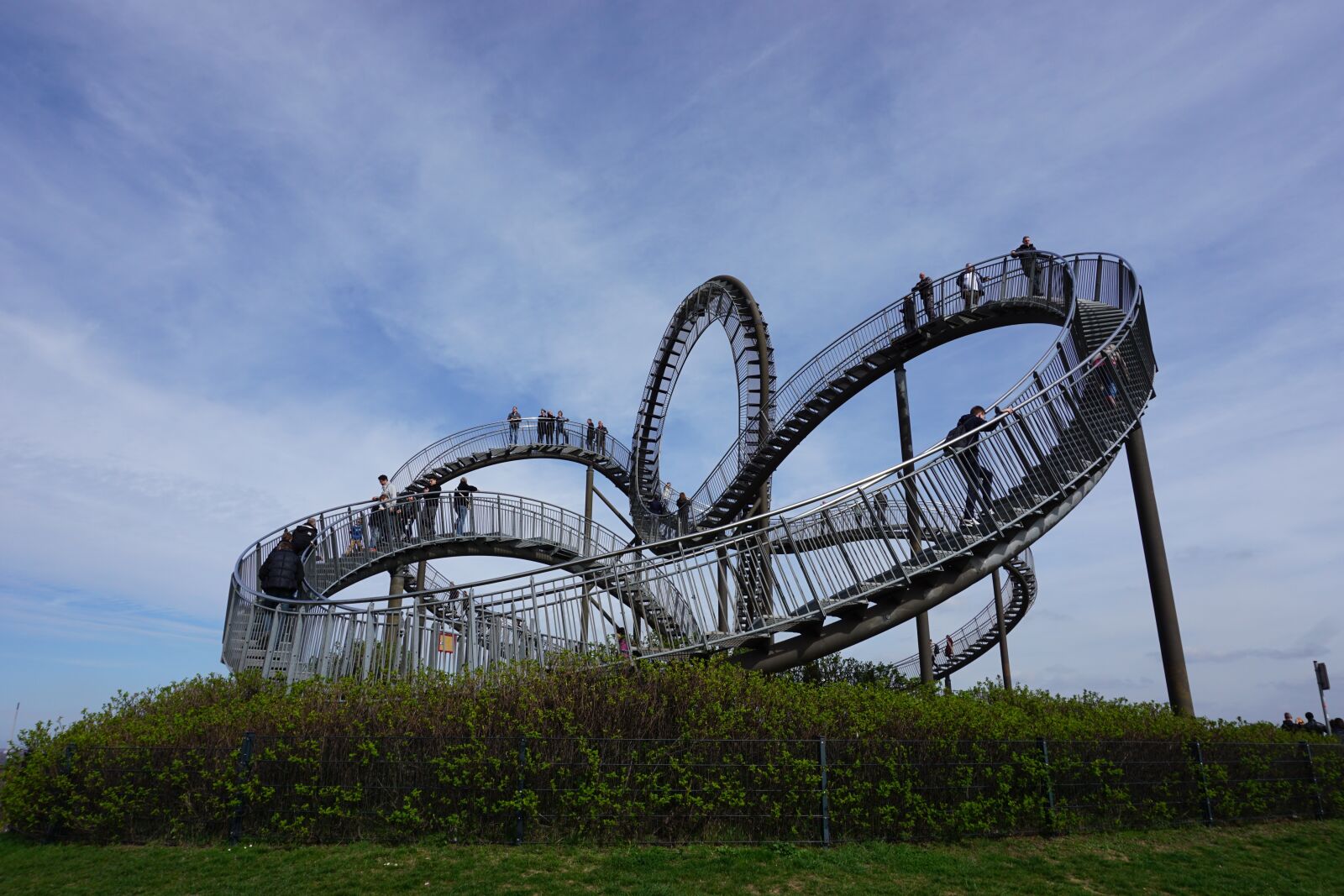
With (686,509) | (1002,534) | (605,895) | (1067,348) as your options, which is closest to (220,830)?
(605,895)

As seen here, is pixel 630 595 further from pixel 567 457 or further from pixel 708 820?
pixel 567 457

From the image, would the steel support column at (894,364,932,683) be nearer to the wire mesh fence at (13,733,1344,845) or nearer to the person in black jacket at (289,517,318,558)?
the wire mesh fence at (13,733,1344,845)

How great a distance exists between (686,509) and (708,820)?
14.1 metres

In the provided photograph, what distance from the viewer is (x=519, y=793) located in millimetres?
7863

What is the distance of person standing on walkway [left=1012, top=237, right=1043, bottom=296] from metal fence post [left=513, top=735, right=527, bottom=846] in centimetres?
1315

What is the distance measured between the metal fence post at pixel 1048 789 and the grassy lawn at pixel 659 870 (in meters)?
0.20

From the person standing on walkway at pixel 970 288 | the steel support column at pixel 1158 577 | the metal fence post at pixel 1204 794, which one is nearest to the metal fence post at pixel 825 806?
the metal fence post at pixel 1204 794

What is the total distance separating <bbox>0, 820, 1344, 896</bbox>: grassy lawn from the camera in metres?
6.84

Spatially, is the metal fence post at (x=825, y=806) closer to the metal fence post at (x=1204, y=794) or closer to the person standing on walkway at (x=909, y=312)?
the metal fence post at (x=1204, y=794)

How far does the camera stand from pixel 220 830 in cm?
820

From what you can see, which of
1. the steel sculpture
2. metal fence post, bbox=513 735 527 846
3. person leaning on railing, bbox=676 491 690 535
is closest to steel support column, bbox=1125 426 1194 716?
the steel sculpture

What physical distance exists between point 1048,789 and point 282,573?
11.6 metres

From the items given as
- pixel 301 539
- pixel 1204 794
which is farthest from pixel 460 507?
pixel 1204 794

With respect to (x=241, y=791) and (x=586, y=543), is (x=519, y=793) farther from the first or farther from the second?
(x=586, y=543)
